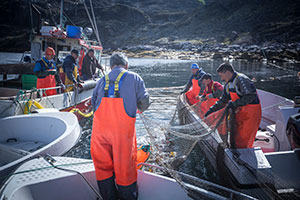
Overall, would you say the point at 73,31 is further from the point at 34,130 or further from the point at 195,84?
the point at 195,84

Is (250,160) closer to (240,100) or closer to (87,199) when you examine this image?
(240,100)

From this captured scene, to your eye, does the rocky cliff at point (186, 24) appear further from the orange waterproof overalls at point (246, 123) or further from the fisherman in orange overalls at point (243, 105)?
the orange waterproof overalls at point (246, 123)

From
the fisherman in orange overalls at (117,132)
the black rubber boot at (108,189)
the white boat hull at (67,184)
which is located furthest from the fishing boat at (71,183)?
the fisherman in orange overalls at (117,132)

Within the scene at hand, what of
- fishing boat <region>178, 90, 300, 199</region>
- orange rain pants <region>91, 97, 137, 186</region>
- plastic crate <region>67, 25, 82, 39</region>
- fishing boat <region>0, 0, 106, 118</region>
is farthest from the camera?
plastic crate <region>67, 25, 82, 39</region>

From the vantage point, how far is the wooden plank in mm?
7352

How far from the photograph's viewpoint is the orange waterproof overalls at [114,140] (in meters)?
2.27

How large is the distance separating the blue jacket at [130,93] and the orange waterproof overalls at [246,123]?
2.11 m

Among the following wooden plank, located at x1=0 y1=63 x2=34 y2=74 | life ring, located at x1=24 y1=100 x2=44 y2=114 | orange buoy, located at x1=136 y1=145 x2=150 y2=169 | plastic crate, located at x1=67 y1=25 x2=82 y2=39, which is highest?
plastic crate, located at x1=67 y1=25 x2=82 y2=39

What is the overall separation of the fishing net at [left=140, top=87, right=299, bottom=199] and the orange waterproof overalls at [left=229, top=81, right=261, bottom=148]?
0.14 metres

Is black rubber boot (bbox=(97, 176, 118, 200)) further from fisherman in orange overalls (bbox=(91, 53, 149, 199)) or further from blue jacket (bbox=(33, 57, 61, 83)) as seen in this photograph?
blue jacket (bbox=(33, 57, 61, 83))

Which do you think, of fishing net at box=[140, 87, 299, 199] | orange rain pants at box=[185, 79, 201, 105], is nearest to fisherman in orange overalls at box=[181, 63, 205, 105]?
orange rain pants at box=[185, 79, 201, 105]

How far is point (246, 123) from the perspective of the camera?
3.60 m

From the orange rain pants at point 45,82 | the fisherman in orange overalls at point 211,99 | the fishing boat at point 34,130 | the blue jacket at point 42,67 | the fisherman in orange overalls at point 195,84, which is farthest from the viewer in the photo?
the fisherman in orange overalls at point 195,84

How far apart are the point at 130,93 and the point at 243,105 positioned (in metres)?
2.28
